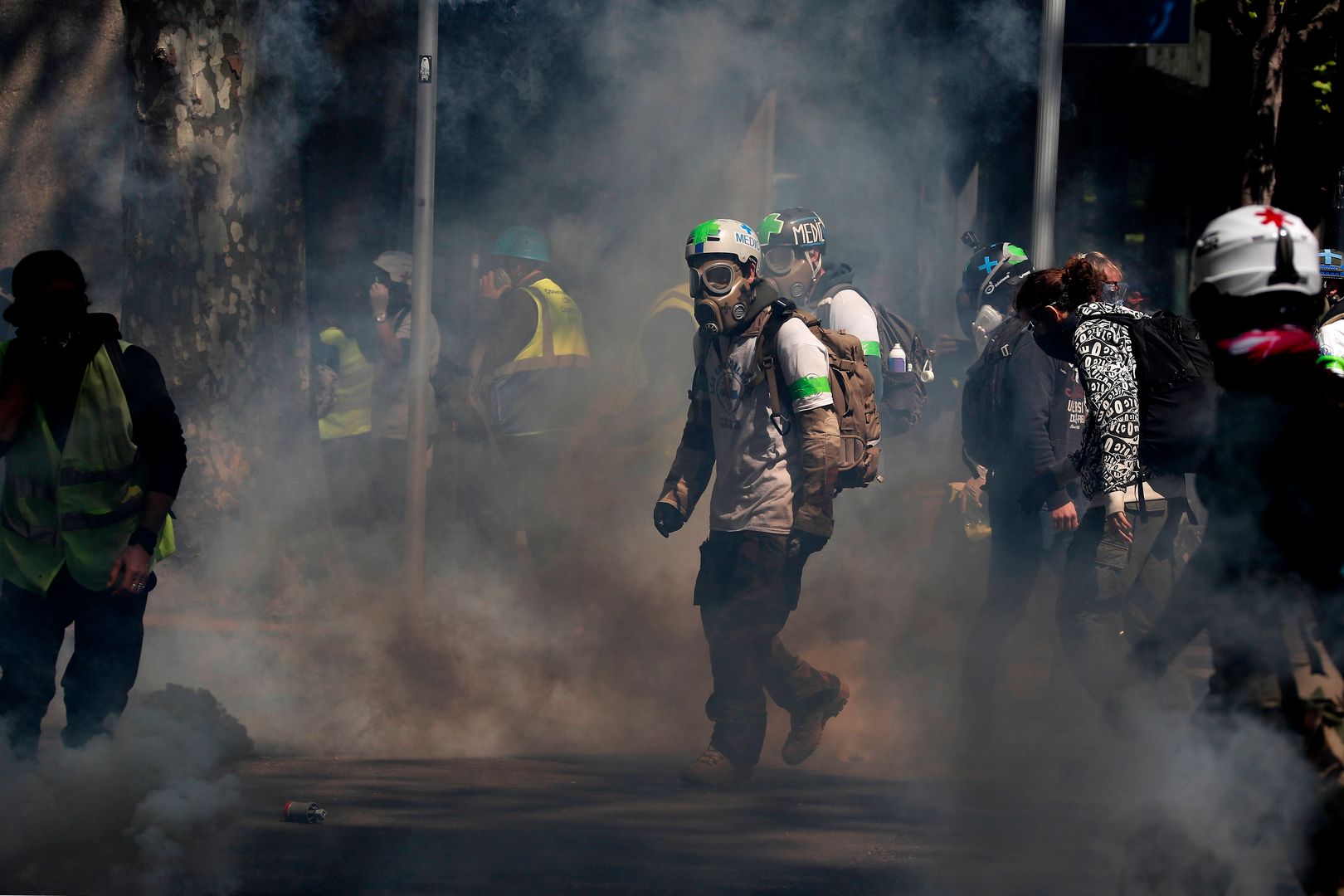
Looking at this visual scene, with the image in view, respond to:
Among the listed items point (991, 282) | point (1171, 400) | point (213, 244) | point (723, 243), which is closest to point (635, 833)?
point (723, 243)

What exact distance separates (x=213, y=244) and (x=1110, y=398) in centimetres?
473

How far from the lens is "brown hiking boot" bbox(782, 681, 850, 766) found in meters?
5.41

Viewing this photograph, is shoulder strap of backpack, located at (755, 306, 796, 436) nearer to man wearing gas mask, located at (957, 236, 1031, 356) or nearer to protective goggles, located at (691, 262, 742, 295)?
protective goggles, located at (691, 262, 742, 295)

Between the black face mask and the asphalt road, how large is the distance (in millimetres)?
1312

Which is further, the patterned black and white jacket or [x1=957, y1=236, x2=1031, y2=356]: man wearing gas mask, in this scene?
[x1=957, y1=236, x2=1031, y2=356]: man wearing gas mask

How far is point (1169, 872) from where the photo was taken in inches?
125

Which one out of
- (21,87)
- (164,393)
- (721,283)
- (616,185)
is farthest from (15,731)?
(21,87)

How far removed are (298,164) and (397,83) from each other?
1638mm

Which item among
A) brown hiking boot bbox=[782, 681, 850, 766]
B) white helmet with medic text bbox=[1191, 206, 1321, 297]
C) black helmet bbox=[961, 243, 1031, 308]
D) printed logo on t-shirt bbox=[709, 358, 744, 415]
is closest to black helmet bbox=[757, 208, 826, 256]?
black helmet bbox=[961, 243, 1031, 308]

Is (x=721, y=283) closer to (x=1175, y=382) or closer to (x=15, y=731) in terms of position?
(x=1175, y=382)

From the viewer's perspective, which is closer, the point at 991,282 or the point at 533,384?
the point at 991,282

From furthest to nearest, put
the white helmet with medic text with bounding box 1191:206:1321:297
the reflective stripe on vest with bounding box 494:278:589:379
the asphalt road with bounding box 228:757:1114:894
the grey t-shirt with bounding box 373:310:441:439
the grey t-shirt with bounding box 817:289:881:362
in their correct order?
1. the grey t-shirt with bounding box 373:310:441:439
2. the reflective stripe on vest with bounding box 494:278:589:379
3. the grey t-shirt with bounding box 817:289:881:362
4. the asphalt road with bounding box 228:757:1114:894
5. the white helmet with medic text with bounding box 1191:206:1321:297

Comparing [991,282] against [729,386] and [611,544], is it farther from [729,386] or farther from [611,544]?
[729,386]

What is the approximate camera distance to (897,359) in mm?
7090
